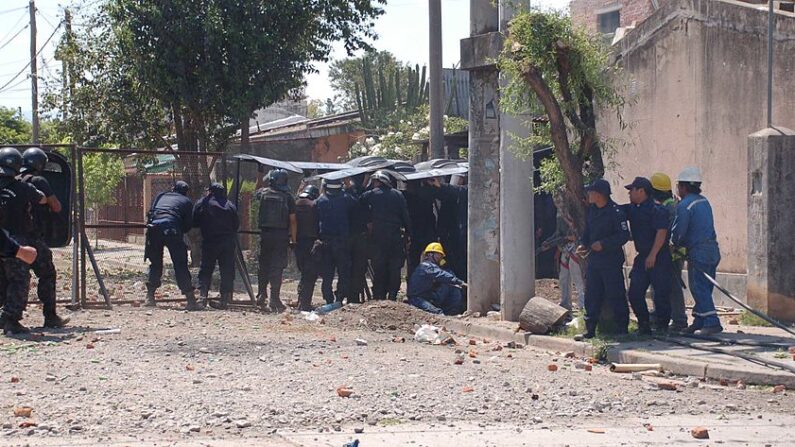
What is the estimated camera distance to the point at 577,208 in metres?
12.1

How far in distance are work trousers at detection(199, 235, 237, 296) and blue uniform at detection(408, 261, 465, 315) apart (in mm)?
2562

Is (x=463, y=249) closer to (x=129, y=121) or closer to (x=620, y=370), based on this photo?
(x=620, y=370)

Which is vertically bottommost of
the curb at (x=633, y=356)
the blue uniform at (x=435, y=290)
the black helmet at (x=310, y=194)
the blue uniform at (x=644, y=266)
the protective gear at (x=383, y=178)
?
the curb at (x=633, y=356)

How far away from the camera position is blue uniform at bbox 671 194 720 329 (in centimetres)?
1160

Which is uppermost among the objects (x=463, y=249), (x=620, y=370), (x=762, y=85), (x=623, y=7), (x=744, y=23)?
(x=623, y=7)

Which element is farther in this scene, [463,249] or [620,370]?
[463,249]

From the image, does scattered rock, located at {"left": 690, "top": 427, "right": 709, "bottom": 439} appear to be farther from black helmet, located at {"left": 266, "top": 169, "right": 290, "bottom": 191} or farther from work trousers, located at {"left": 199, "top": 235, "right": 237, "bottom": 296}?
black helmet, located at {"left": 266, "top": 169, "right": 290, "bottom": 191}

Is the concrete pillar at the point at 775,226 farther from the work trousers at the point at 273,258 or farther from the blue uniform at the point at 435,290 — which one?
the work trousers at the point at 273,258

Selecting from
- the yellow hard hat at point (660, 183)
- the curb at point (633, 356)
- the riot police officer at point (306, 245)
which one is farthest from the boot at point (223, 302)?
the yellow hard hat at point (660, 183)

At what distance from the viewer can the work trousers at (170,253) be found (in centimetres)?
1418

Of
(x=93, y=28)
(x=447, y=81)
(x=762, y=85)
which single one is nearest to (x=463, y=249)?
(x=762, y=85)

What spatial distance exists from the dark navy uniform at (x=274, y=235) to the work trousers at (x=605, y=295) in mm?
5129

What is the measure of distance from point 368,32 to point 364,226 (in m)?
7.46

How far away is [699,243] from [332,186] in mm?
5514
